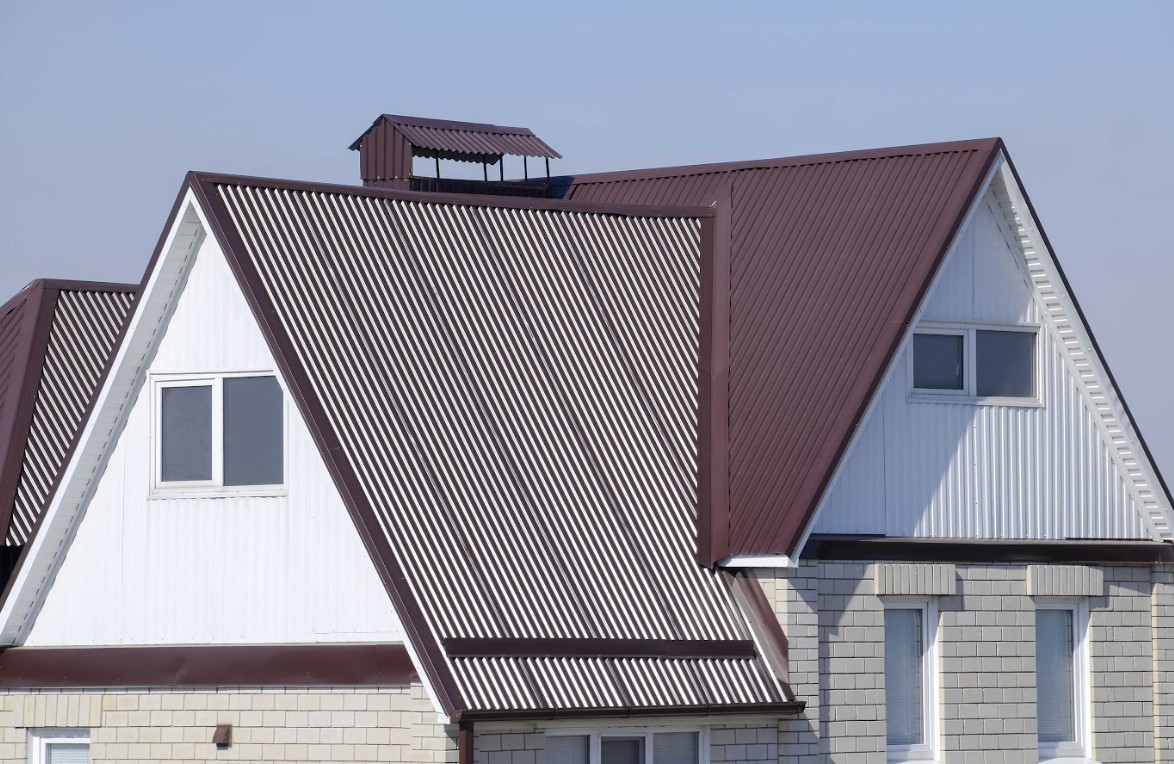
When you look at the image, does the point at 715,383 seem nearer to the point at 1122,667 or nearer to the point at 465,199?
the point at 465,199

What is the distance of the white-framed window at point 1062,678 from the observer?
74.8ft

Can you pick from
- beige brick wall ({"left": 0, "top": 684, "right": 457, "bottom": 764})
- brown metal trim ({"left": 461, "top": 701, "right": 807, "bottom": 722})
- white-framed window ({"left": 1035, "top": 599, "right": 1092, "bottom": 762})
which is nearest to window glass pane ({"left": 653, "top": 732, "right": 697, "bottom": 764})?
brown metal trim ({"left": 461, "top": 701, "right": 807, "bottom": 722})

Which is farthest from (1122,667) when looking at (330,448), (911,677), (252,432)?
(252,432)

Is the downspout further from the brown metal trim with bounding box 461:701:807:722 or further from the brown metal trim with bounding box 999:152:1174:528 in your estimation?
the brown metal trim with bounding box 999:152:1174:528

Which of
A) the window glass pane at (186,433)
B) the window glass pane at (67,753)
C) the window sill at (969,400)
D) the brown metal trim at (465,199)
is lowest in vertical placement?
the window glass pane at (67,753)

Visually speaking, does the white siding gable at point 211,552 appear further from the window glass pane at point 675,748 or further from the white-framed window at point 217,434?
the window glass pane at point 675,748

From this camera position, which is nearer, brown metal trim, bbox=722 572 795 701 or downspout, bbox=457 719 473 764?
downspout, bbox=457 719 473 764

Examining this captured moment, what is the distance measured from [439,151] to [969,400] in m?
8.41

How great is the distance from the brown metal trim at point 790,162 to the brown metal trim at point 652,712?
6747mm

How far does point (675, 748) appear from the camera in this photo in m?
20.5

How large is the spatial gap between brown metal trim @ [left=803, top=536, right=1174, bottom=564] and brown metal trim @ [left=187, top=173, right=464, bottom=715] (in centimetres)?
451

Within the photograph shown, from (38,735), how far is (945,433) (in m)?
10.3

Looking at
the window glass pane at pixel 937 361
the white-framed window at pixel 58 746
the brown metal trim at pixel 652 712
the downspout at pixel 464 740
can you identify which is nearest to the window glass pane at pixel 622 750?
the brown metal trim at pixel 652 712

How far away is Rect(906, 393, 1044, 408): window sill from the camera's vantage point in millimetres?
22406
